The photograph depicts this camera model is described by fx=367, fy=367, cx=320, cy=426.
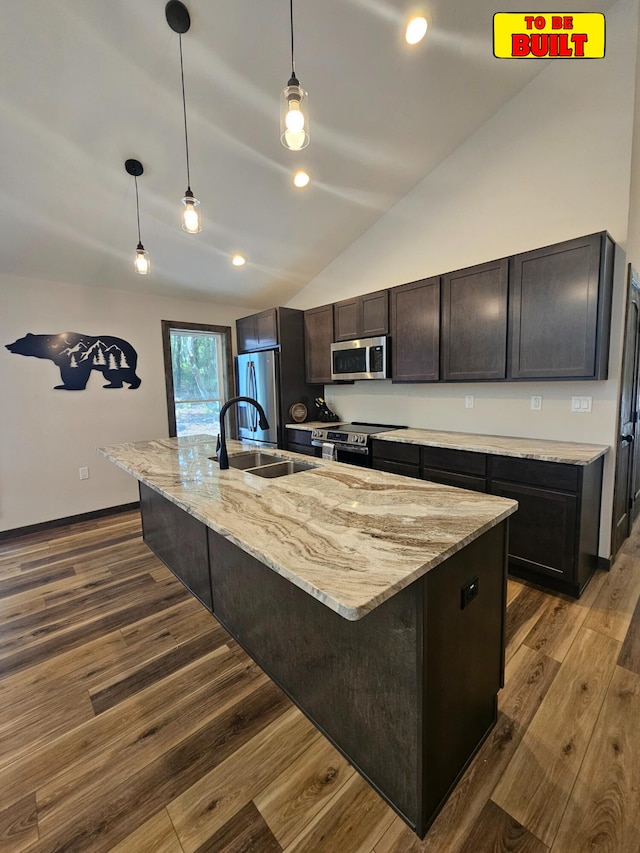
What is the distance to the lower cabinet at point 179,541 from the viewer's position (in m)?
2.24

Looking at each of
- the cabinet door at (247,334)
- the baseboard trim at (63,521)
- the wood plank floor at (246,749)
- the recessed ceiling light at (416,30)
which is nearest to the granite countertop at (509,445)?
the wood plank floor at (246,749)

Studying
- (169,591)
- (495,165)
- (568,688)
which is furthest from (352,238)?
(568,688)

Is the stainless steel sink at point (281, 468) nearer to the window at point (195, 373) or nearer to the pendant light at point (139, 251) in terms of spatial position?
the pendant light at point (139, 251)

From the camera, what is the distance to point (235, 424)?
513cm

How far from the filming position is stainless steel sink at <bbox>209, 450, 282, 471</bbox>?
251cm

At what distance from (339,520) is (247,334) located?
3.98 metres

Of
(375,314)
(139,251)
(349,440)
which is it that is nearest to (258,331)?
(375,314)

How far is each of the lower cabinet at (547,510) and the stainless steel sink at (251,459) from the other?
136 cm

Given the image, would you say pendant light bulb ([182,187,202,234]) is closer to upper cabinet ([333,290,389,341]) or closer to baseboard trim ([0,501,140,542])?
upper cabinet ([333,290,389,341])

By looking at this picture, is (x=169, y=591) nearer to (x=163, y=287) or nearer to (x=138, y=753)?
(x=138, y=753)

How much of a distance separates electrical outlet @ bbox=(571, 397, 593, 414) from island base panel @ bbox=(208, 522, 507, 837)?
1734mm

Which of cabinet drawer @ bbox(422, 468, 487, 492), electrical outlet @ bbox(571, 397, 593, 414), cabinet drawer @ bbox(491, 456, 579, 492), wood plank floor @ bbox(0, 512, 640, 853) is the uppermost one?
electrical outlet @ bbox(571, 397, 593, 414)

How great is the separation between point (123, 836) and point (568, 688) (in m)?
1.80

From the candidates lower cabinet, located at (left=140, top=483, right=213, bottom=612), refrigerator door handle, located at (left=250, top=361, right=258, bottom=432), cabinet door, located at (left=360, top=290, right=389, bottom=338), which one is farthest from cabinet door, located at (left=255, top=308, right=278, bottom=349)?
lower cabinet, located at (left=140, top=483, right=213, bottom=612)
